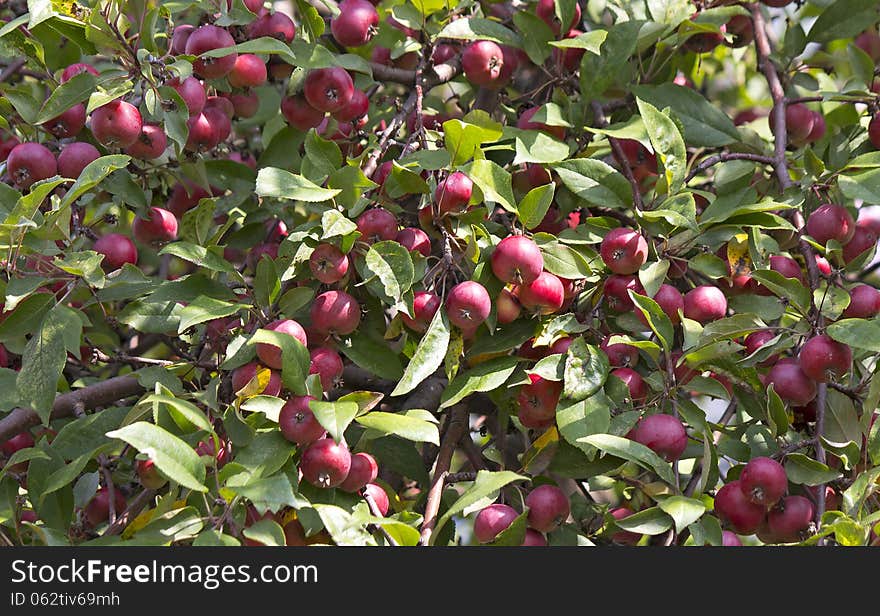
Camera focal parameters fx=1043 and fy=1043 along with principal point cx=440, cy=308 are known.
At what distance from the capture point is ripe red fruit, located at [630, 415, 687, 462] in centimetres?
134

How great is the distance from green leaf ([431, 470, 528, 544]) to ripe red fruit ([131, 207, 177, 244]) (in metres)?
0.74

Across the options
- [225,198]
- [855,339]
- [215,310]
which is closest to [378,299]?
[215,310]

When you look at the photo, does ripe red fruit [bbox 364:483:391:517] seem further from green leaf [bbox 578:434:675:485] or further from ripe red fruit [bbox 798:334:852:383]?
ripe red fruit [bbox 798:334:852:383]

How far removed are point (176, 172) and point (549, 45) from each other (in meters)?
0.67

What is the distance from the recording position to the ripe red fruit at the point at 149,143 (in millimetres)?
1580

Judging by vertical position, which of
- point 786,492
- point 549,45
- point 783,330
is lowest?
point 786,492

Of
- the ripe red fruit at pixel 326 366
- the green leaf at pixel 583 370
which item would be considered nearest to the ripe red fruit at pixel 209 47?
the ripe red fruit at pixel 326 366

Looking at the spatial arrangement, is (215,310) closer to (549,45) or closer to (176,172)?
(176,172)

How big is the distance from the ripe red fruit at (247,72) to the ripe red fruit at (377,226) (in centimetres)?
34

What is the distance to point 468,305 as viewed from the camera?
54.0 inches

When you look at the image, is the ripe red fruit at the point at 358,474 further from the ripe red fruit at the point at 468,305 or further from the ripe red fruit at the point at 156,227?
the ripe red fruit at the point at 156,227

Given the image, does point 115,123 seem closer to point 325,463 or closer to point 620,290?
point 325,463

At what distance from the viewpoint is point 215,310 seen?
140cm

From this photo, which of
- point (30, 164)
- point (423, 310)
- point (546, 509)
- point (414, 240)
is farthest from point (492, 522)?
point (30, 164)
